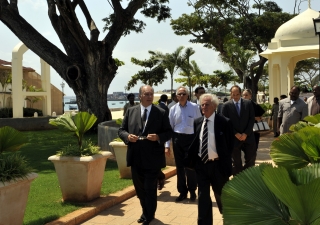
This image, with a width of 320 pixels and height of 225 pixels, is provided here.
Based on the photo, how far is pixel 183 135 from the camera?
22.3ft

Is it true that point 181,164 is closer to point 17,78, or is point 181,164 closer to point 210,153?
point 210,153

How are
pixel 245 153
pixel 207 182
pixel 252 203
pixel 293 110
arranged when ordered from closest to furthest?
pixel 252 203 → pixel 207 182 → pixel 245 153 → pixel 293 110

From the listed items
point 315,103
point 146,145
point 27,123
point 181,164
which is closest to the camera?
point 146,145

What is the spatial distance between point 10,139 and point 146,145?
63.9 inches

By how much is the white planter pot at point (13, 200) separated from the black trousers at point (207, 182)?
1.93 m

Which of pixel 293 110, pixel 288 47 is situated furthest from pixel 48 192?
pixel 288 47

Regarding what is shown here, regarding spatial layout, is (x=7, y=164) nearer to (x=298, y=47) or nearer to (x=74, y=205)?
(x=74, y=205)

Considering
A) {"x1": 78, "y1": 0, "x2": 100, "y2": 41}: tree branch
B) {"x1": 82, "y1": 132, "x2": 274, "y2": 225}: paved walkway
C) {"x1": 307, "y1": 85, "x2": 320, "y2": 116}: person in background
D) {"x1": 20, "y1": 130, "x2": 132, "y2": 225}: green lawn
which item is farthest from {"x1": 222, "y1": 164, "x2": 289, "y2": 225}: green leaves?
{"x1": 78, "y1": 0, "x2": 100, "y2": 41}: tree branch

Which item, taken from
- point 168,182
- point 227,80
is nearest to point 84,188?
point 168,182

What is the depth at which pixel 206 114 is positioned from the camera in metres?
4.95

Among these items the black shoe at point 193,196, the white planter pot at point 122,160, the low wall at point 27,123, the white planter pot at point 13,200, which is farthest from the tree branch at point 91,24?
the white planter pot at point 13,200

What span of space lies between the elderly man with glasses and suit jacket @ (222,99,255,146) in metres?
0.50

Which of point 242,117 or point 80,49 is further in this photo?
point 80,49

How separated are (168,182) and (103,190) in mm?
1574
